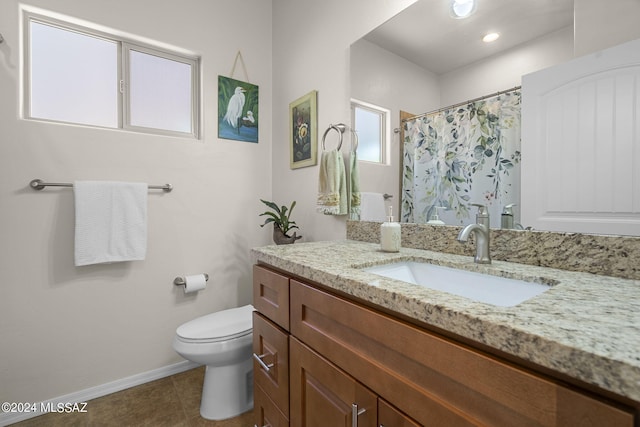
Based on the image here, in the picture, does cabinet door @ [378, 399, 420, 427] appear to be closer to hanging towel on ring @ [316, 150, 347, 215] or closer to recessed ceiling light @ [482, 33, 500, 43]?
hanging towel on ring @ [316, 150, 347, 215]

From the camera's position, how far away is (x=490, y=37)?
39.2 inches

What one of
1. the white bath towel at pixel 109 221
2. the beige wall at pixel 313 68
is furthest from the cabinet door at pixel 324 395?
the white bath towel at pixel 109 221

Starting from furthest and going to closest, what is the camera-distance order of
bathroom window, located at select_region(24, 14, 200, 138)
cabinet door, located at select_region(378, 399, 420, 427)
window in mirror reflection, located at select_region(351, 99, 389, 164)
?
bathroom window, located at select_region(24, 14, 200, 138) → window in mirror reflection, located at select_region(351, 99, 389, 164) → cabinet door, located at select_region(378, 399, 420, 427)

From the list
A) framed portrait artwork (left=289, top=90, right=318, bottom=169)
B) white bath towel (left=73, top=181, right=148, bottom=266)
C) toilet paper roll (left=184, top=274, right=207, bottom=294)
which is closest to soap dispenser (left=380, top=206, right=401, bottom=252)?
framed portrait artwork (left=289, top=90, right=318, bottom=169)

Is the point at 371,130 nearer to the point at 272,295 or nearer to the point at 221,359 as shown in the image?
the point at 272,295

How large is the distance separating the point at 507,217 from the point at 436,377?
653 mm

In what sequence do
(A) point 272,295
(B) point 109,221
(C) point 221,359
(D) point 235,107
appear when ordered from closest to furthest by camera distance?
(A) point 272,295 < (C) point 221,359 < (B) point 109,221 < (D) point 235,107

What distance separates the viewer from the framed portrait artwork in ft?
5.82

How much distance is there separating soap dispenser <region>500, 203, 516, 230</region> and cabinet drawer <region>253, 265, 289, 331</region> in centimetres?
74

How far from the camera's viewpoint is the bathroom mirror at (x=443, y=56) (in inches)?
34.3

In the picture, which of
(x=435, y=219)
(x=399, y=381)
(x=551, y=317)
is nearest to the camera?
(x=551, y=317)

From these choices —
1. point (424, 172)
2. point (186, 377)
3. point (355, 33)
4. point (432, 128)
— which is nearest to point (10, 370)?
point (186, 377)

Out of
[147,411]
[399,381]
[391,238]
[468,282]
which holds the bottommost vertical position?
[147,411]

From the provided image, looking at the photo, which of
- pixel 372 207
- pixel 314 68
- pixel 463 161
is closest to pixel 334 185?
pixel 372 207
